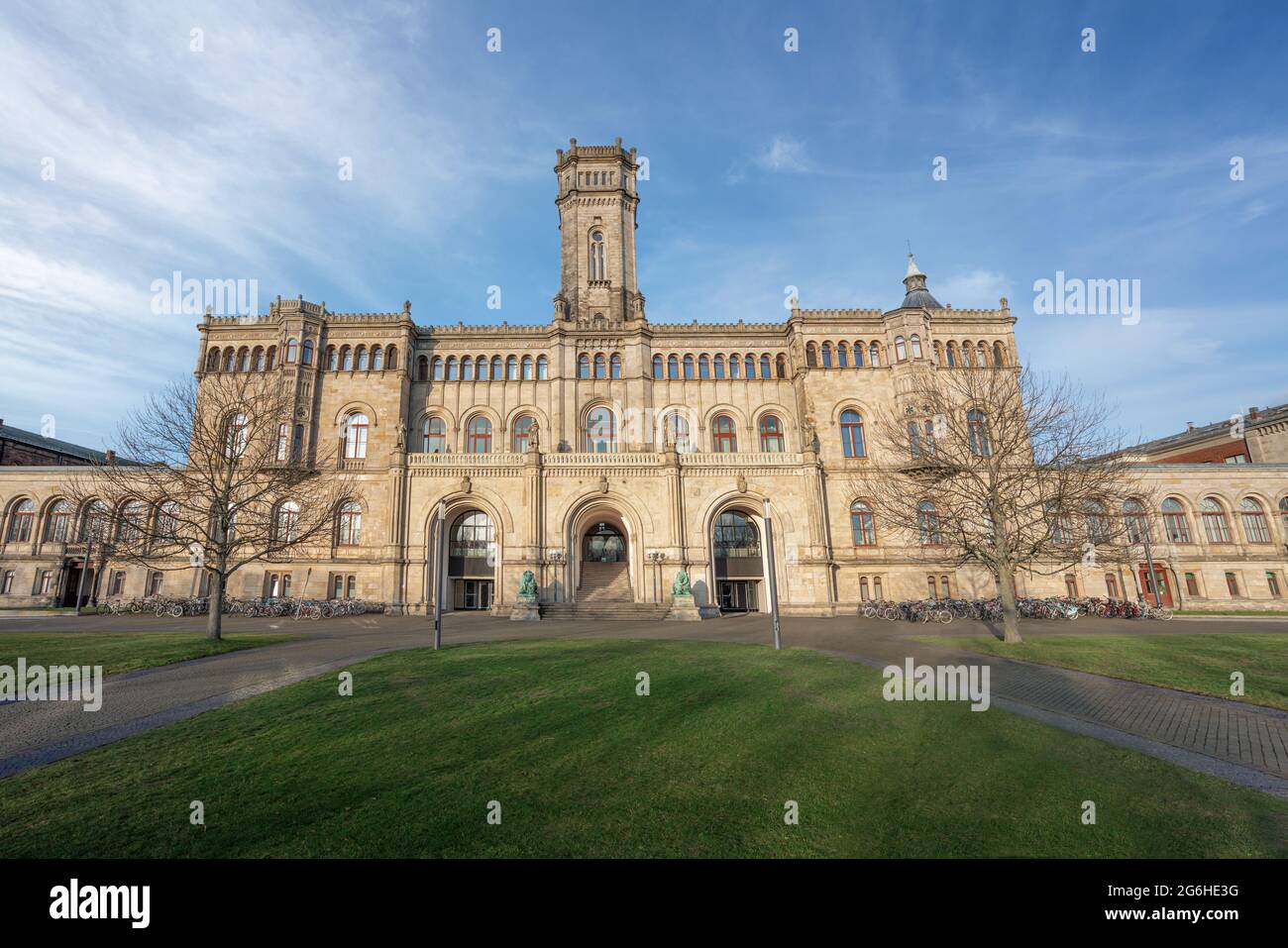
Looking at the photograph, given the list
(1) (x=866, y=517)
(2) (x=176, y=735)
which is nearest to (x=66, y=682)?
(2) (x=176, y=735)

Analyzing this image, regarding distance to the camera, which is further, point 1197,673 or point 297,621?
Answer: point 297,621

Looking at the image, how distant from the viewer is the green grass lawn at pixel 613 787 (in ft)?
14.8

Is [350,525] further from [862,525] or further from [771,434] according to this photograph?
[862,525]

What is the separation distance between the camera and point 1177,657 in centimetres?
1452

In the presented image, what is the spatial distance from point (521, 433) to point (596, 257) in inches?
610

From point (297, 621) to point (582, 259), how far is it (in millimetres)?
30932

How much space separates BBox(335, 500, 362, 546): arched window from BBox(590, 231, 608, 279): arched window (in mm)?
23870

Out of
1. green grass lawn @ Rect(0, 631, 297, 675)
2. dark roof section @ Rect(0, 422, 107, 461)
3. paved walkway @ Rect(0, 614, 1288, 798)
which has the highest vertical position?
dark roof section @ Rect(0, 422, 107, 461)

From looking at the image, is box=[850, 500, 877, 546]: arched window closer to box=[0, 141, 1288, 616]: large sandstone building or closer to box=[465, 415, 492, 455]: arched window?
box=[0, 141, 1288, 616]: large sandstone building

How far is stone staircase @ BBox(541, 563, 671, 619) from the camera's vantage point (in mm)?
29438

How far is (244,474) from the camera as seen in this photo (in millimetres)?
19234

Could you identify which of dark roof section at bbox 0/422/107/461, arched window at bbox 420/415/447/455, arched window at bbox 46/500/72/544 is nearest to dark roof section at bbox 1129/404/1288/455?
arched window at bbox 420/415/447/455
